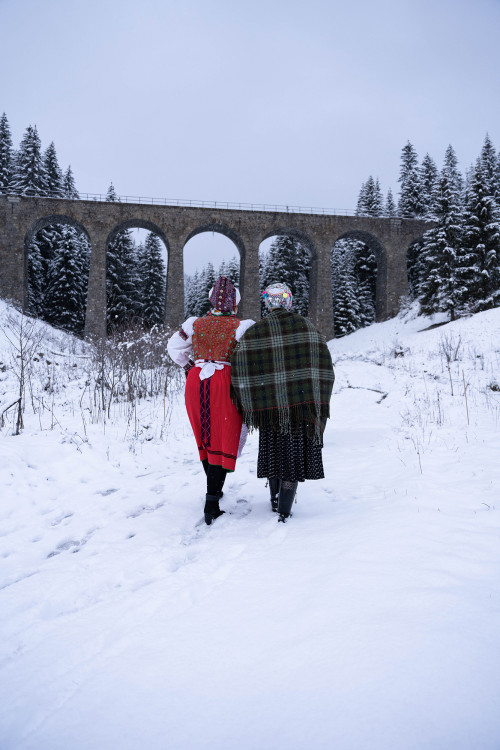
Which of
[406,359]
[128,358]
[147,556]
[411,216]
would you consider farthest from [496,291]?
[147,556]

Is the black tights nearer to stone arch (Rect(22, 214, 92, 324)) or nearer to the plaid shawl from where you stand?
the plaid shawl

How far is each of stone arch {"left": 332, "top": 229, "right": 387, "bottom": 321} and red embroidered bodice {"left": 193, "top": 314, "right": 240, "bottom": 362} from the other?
2645cm

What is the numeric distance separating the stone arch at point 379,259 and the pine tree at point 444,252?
697cm

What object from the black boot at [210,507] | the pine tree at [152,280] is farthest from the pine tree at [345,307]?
the black boot at [210,507]

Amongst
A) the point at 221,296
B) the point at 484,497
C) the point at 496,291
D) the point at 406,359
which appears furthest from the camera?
the point at 496,291

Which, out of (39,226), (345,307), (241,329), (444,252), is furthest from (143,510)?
(345,307)

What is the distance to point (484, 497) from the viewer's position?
2.66 m

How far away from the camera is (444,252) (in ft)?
66.4

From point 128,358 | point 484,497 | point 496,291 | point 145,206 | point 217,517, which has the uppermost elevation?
point 145,206

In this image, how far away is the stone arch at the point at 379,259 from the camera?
2812 cm

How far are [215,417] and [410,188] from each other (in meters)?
34.6

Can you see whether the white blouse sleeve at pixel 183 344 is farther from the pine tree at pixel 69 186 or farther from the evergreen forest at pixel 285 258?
the pine tree at pixel 69 186

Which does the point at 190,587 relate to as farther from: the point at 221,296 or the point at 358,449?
the point at 358,449

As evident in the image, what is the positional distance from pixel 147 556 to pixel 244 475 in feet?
6.25
